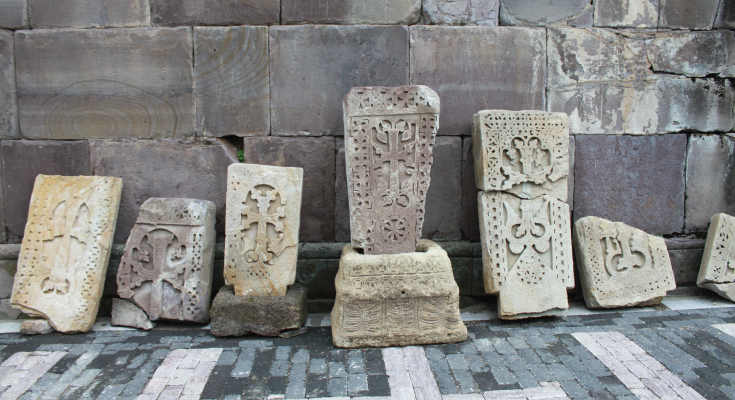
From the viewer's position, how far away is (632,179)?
3.79m

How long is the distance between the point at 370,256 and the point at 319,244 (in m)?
0.89

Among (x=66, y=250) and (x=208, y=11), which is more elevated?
(x=208, y=11)

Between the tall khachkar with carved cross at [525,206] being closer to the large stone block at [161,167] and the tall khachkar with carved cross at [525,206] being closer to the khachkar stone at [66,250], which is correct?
the large stone block at [161,167]

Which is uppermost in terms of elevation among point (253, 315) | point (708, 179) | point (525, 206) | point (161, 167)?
point (161, 167)

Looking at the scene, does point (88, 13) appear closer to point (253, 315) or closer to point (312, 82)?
point (312, 82)

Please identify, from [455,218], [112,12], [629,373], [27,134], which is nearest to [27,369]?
[27,134]

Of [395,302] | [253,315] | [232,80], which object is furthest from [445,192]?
[232,80]

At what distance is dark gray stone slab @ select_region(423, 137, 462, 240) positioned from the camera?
12.0 feet

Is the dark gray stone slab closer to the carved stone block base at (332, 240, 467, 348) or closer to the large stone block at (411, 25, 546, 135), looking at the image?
the large stone block at (411, 25, 546, 135)

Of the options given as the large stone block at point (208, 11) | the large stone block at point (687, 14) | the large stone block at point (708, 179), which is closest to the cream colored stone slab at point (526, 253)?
the large stone block at point (708, 179)

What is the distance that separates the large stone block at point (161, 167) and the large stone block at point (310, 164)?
25 centimetres

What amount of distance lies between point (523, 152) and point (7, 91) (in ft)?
13.4

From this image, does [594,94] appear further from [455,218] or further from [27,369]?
[27,369]

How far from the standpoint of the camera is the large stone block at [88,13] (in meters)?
3.46
